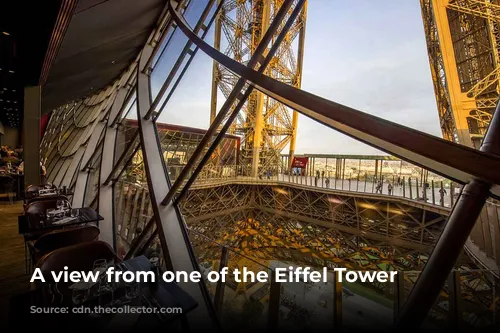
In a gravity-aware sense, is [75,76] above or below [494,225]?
above

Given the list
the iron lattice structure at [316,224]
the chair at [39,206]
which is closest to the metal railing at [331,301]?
the chair at [39,206]

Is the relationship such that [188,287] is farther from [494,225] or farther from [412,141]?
[494,225]

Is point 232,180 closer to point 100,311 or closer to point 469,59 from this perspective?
point 469,59

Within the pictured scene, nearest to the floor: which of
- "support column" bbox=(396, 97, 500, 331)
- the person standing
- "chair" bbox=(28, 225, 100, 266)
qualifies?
"chair" bbox=(28, 225, 100, 266)

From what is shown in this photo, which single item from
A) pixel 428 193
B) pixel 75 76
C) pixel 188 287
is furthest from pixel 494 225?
pixel 75 76

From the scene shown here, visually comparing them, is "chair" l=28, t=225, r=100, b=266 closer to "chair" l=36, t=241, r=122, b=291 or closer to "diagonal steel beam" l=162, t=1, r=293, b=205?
"chair" l=36, t=241, r=122, b=291
